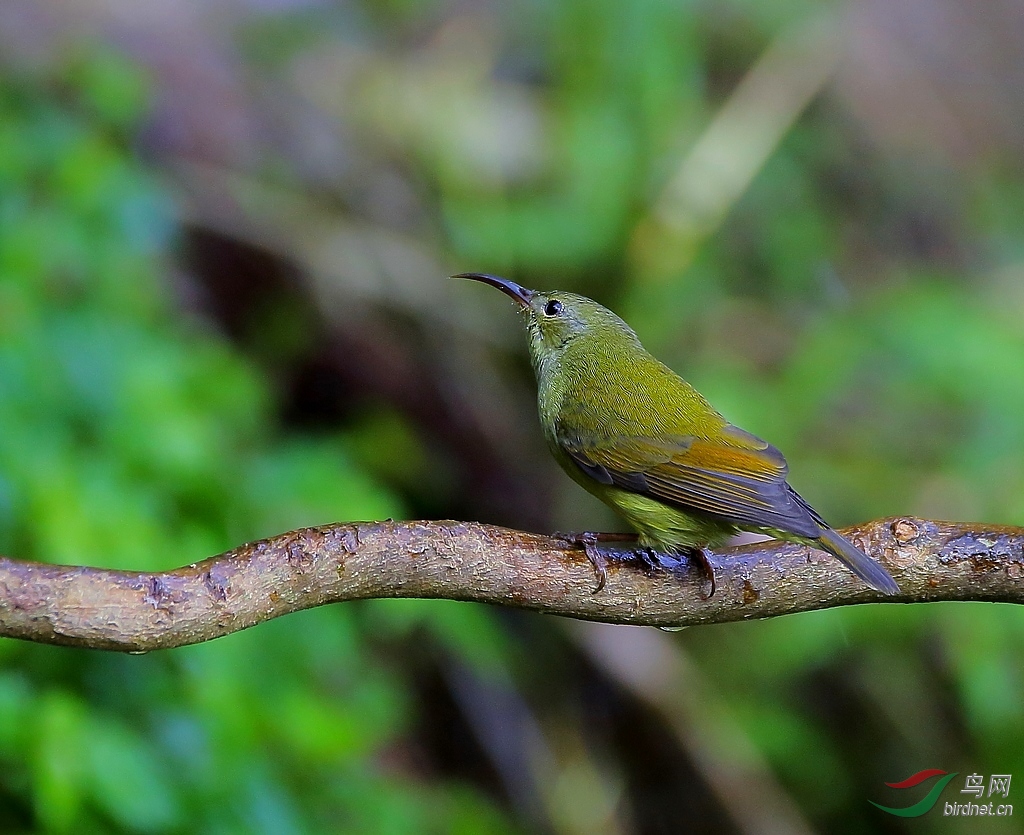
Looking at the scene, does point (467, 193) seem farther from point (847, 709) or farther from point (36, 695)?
point (36, 695)

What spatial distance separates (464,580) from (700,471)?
39.1 inches

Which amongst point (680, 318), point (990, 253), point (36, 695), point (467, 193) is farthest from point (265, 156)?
point (990, 253)

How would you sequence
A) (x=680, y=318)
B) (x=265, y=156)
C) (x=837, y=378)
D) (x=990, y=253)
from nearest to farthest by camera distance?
1. (x=837, y=378)
2. (x=680, y=318)
3. (x=265, y=156)
4. (x=990, y=253)

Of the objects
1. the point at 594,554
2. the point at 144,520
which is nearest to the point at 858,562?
the point at 594,554

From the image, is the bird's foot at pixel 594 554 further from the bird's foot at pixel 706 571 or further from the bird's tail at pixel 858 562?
the bird's tail at pixel 858 562

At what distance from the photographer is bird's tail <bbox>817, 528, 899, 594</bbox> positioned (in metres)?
2.46

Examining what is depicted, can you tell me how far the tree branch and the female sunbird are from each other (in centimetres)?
13

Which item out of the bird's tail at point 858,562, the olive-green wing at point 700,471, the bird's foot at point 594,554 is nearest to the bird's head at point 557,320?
the olive-green wing at point 700,471

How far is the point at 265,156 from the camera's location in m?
6.81

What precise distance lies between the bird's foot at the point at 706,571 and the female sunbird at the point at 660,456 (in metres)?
0.01

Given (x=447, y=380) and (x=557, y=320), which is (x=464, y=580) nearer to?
(x=557, y=320)

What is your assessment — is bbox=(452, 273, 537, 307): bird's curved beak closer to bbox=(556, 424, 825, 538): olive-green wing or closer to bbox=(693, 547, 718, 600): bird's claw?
bbox=(556, 424, 825, 538): olive-green wing

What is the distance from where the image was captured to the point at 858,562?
8.17 feet

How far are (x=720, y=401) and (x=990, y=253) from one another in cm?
391
